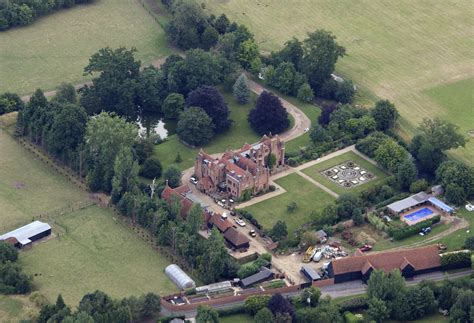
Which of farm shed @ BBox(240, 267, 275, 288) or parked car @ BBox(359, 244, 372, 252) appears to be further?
parked car @ BBox(359, 244, 372, 252)

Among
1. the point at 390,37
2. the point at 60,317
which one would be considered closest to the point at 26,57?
the point at 390,37

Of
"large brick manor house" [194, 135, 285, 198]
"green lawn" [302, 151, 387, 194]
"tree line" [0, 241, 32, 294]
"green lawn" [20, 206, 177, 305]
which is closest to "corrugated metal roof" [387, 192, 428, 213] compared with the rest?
"green lawn" [302, 151, 387, 194]

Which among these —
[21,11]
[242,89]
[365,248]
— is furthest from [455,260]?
[21,11]

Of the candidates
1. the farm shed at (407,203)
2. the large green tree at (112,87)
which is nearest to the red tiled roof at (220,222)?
the farm shed at (407,203)

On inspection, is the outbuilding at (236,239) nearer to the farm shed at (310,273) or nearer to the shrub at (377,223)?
the farm shed at (310,273)

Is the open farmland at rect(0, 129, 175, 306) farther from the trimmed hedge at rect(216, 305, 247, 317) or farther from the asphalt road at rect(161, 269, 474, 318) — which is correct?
the asphalt road at rect(161, 269, 474, 318)

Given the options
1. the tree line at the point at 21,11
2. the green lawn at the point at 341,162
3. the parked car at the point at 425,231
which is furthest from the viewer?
the tree line at the point at 21,11

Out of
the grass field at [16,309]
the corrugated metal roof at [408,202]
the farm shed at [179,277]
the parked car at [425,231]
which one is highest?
the corrugated metal roof at [408,202]

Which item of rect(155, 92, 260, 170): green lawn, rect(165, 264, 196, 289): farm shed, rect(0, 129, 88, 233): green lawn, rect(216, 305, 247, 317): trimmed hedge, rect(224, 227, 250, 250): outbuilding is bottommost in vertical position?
rect(0, 129, 88, 233): green lawn
